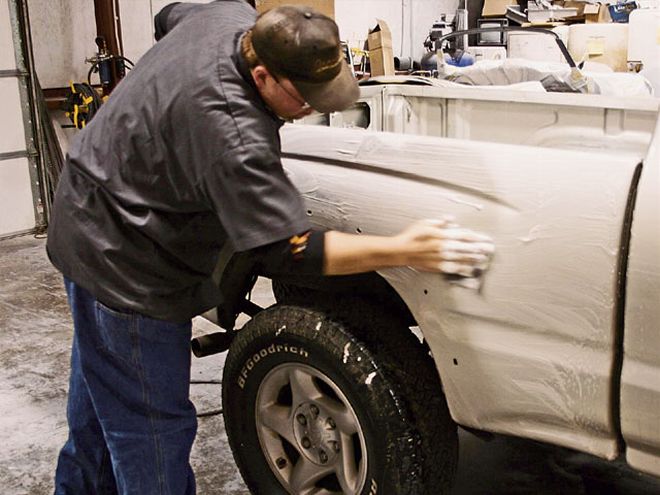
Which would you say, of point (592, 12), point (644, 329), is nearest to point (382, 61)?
point (644, 329)

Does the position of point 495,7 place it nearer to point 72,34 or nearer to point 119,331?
point 72,34

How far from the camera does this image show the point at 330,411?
248cm

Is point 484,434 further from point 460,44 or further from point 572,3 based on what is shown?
point 572,3

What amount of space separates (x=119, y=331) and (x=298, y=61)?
2.87 ft

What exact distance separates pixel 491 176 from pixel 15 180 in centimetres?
571

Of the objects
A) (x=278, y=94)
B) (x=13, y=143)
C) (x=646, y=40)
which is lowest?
(x=13, y=143)

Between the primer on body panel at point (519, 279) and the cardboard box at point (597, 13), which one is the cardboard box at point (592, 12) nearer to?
the cardboard box at point (597, 13)

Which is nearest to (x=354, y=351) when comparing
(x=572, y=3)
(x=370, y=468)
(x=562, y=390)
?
(x=370, y=468)

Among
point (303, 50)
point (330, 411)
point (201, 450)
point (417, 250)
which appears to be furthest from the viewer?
point (201, 450)

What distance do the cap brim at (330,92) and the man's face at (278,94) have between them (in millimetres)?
22

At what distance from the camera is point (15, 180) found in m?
6.93

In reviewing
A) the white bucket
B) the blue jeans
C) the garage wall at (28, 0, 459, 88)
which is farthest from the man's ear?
the white bucket

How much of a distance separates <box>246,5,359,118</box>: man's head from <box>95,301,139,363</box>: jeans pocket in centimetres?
70

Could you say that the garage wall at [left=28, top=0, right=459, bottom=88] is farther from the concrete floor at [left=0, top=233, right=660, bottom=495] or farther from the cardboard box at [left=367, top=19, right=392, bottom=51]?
the concrete floor at [left=0, top=233, right=660, bottom=495]
